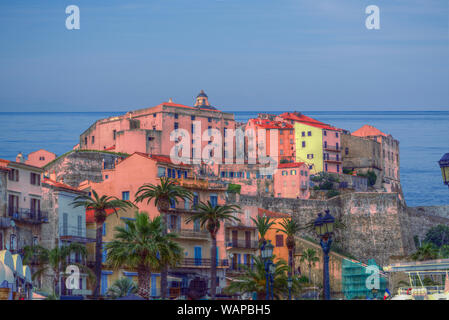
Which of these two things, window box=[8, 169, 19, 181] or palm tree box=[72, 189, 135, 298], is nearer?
window box=[8, 169, 19, 181]

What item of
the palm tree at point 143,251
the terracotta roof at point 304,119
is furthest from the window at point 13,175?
the terracotta roof at point 304,119

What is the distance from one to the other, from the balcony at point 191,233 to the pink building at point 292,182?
29094 mm

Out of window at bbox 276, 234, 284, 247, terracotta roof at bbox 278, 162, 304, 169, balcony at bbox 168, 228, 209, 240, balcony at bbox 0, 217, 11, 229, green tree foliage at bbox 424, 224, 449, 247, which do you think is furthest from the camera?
terracotta roof at bbox 278, 162, 304, 169

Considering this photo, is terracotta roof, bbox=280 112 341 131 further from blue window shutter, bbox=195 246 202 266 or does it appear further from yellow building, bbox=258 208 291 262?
blue window shutter, bbox=195 246 202 266

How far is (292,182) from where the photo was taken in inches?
3492

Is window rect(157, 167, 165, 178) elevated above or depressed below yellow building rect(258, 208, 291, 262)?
above

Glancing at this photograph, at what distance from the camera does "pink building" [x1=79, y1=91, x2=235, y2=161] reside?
87.8m

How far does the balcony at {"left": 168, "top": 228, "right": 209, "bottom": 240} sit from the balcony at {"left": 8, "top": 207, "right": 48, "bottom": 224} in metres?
9.81

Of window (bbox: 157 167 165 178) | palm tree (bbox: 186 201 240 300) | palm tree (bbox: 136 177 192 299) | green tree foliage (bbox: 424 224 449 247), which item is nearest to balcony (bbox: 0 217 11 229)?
palm tree (bbox: 136 177 192 299)

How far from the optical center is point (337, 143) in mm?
101188

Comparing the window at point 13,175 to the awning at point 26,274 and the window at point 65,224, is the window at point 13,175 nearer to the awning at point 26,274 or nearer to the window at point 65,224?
the window at point 65,224

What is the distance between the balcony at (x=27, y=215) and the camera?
49.5m
